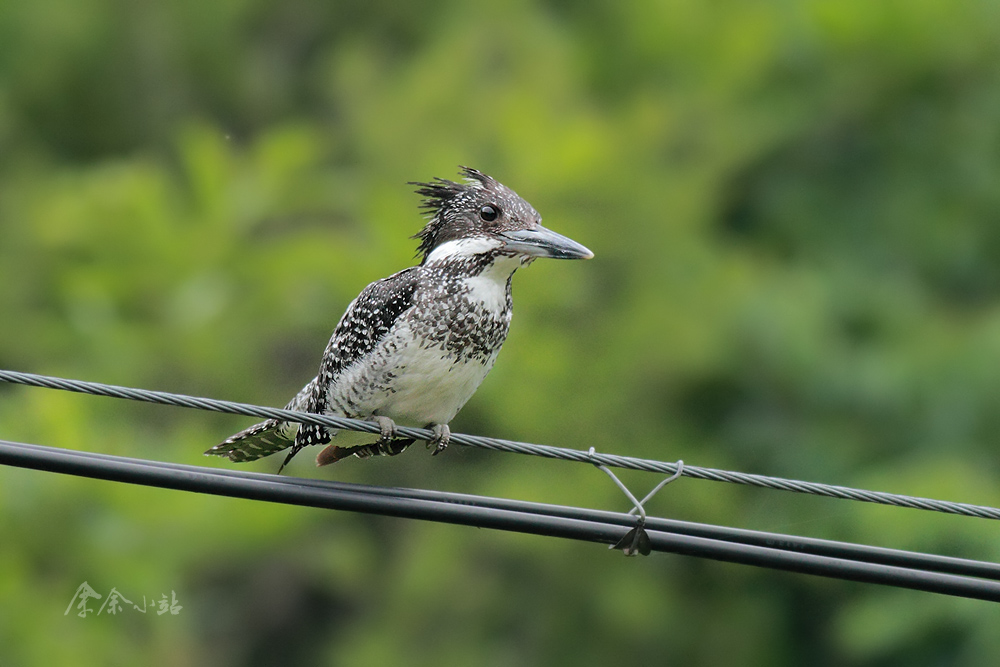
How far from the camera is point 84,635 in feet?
24.3

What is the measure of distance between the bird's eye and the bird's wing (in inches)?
10.4

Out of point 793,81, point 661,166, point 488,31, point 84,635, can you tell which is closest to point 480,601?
point 84,635

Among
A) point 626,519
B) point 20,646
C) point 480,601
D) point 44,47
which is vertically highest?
point 44,47

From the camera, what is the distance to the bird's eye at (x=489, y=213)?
385 centimetres

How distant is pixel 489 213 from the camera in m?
3.85

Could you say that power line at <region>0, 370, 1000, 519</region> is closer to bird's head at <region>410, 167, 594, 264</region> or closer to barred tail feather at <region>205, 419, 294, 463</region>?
bird's head at <region>410, 167, 594, 264</region>

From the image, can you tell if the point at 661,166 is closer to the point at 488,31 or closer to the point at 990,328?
the point at 488,31

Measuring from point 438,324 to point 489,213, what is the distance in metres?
0.38

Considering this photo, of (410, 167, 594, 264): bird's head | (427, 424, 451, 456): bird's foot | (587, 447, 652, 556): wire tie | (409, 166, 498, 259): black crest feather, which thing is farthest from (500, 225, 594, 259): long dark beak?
(587, 447, 652, 556): wire tie

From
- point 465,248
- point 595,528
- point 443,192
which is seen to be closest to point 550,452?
point 595,528

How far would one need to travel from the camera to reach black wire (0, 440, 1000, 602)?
2758mm

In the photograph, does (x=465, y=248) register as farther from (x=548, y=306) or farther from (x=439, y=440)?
(x=548, y=306)

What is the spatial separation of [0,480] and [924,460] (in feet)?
18.0

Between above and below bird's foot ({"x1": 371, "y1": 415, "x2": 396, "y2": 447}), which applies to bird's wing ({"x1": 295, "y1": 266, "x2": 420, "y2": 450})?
above
